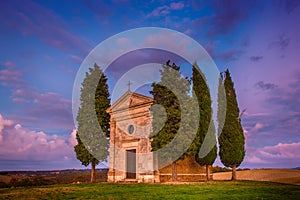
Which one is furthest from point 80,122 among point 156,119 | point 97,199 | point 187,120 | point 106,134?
point 97,199

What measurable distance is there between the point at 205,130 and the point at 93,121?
1048 cm

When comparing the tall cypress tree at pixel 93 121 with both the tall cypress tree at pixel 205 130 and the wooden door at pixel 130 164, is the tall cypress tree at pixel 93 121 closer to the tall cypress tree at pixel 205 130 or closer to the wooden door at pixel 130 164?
the wooden door at pixel 130 164

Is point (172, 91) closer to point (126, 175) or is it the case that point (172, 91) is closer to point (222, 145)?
point (222, 145)

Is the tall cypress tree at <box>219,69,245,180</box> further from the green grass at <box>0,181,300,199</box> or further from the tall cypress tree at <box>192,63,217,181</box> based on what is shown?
the green grass at <box>0,181,300,199</box>

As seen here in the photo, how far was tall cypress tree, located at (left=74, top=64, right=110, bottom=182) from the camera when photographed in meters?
24.6

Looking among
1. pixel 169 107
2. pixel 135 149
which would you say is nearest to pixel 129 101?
pixel 135 149

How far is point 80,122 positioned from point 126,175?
6.28 meters

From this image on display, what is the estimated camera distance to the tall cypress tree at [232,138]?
66.9 ft

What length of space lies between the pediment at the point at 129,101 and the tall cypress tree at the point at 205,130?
12.3 feet

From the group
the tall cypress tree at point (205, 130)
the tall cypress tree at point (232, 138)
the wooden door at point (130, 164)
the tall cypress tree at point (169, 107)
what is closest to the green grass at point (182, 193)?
the tall cypress tree at point (169, 107)

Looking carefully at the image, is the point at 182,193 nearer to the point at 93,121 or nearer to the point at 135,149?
the point at 135,149

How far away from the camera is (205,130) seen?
790 inches

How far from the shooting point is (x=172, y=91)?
65.1 ft

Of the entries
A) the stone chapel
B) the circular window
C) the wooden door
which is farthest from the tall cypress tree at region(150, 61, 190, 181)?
the wooden door
